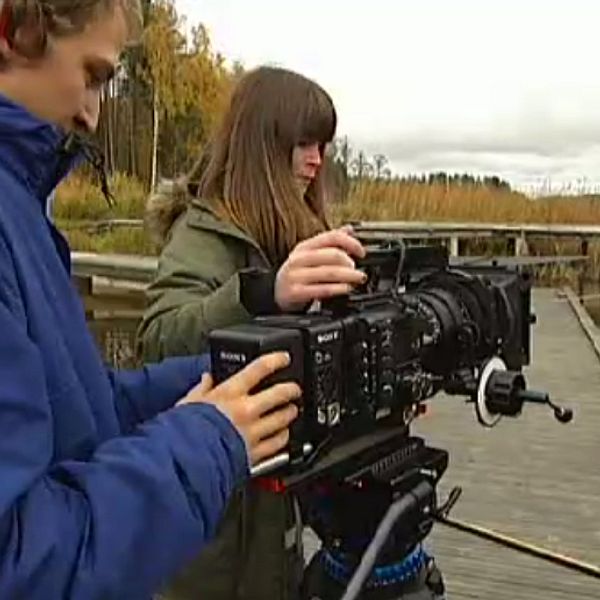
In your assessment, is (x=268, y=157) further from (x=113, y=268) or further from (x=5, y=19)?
(x=113, y=268)

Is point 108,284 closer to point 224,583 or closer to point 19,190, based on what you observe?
point 224,583

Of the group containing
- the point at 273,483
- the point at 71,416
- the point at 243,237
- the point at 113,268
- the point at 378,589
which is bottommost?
the point at 113,268

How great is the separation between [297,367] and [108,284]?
7.09 metres

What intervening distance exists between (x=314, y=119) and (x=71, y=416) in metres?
0.91

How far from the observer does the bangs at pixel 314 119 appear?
1790 millimetres

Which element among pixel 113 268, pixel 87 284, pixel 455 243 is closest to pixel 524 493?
pixel 113 268

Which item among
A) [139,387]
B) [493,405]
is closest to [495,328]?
[493,405]

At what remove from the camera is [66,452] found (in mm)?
996

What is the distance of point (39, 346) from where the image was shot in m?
0.95

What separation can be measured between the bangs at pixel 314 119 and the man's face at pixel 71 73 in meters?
0.72

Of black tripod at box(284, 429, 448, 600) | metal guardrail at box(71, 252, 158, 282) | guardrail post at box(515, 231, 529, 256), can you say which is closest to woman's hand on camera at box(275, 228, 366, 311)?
black tripod at box(284, 429, 448, 600)

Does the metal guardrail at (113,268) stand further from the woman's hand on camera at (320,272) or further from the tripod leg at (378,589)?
the woman's hand on camera at (320,272)

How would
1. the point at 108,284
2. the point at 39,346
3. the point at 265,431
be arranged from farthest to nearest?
1. the point at 108,284
2. the point at 265,431
3. the point at 39,346

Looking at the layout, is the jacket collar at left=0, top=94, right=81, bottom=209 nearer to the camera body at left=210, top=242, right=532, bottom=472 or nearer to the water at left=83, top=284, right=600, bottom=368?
the camera body at left=210, top=242, right=532, bottom=472
